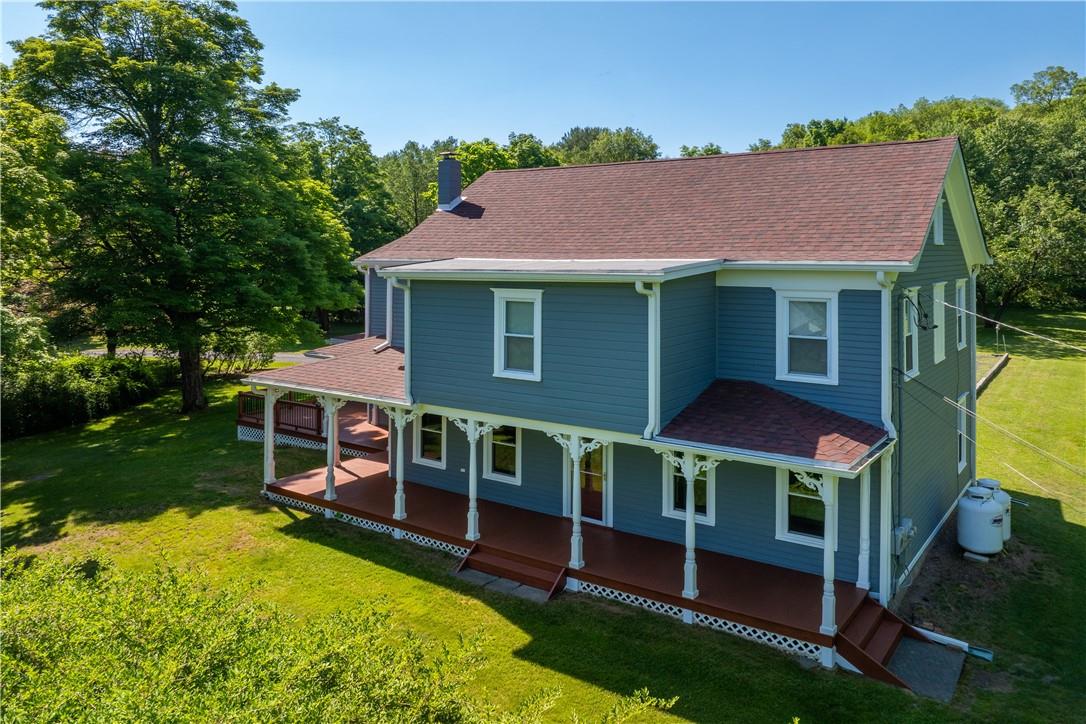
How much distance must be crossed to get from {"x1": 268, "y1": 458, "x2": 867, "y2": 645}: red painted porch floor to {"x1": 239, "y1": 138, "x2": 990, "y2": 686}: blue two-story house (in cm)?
5

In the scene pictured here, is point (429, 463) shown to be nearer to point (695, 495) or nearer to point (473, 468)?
point (473, 468)

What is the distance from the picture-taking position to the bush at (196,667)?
15.4 feet

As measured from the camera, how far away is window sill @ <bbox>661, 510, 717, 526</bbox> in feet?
39.5

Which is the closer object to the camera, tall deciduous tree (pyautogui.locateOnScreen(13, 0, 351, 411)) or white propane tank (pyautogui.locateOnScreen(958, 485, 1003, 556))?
white propane tank (pyautogui.locateOnScreen(958, 485, 1003, 556))

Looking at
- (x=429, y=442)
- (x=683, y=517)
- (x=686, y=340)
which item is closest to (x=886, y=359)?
(x=686, y=340)

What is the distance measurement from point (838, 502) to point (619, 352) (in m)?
4.47

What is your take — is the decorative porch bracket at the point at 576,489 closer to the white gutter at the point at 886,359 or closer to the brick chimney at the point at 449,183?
the white gutter at the point at 886,359

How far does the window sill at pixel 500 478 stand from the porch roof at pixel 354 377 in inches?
107

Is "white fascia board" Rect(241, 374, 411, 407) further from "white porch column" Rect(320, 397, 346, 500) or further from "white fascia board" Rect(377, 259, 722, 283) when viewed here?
"white fascia board" Rect(377, 259, 722, 283)

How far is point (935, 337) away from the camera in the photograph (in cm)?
1335

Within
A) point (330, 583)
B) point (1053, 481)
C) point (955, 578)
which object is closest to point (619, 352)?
point (330, 583)

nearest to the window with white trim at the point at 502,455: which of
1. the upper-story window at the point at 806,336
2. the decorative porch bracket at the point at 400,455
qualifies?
the decorative porch bracket at the point at 400,455

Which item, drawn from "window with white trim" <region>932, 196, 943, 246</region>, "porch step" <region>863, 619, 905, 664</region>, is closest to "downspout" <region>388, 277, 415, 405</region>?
"porch step" <region>863, 619, 905, 664</region>

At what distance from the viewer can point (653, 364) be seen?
10516 millimetres
